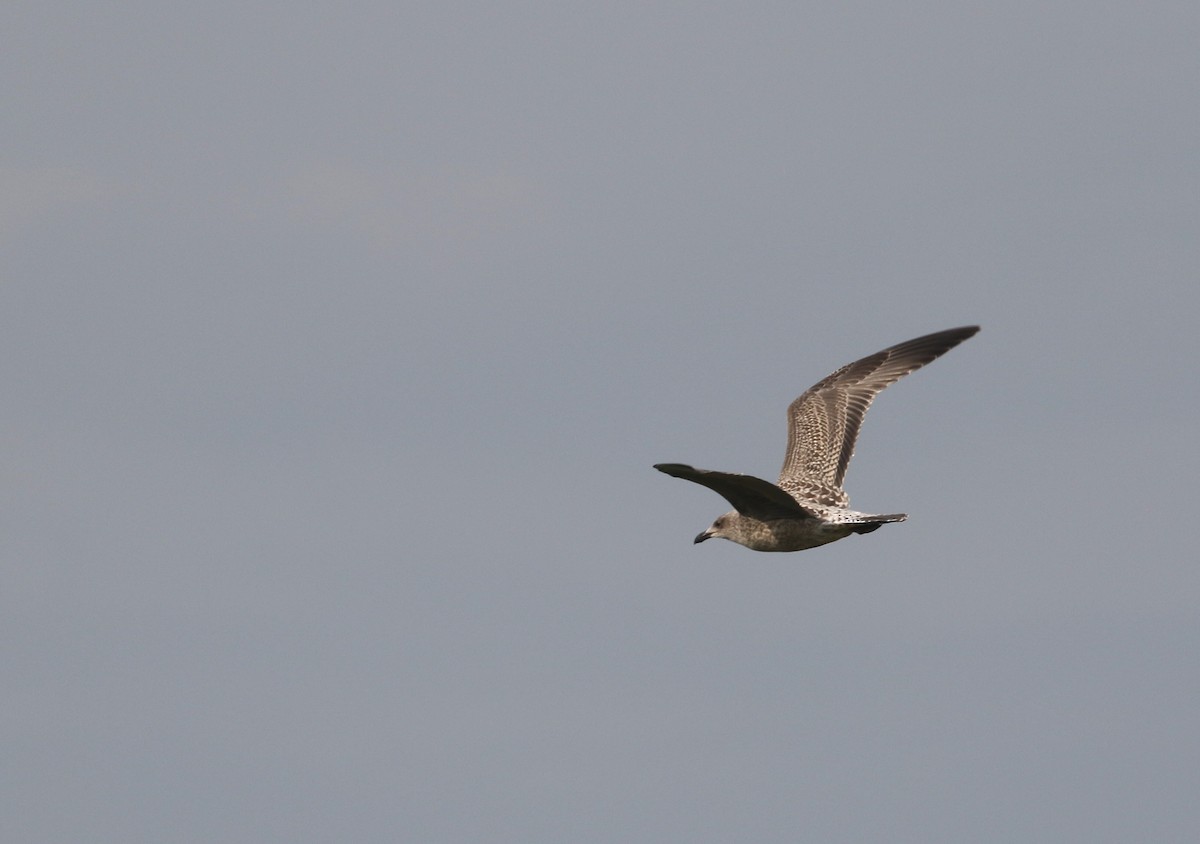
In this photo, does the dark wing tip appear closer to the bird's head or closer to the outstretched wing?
the outstretched wing

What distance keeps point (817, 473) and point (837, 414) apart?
1271mm

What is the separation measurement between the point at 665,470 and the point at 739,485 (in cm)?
270

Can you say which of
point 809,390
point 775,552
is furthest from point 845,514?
point 809,390

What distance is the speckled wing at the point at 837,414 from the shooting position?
2409 centimetres

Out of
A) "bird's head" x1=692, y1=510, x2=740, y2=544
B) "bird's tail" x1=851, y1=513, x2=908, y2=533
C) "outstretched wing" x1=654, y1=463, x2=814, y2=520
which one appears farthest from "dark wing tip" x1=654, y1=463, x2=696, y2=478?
"bird's head" x1=692, y1=510, x2=740, y2=544

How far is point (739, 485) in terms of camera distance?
2048cm

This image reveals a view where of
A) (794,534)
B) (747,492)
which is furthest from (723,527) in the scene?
(747,492)

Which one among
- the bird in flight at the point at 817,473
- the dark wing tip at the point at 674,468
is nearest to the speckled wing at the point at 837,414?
the bird in flight at the point at 817,473

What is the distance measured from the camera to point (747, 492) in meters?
20.9

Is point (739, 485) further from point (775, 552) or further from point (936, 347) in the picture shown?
point (936, 347)

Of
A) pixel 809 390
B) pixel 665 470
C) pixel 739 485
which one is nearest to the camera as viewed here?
pixel 665 470

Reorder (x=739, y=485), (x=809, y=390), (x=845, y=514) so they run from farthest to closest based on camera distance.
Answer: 1. (x=809, y=390)
2. (x=845, y=514)
3. (x=739, y=485)

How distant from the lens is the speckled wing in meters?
24.1

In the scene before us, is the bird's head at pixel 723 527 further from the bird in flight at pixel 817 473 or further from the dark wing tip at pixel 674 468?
the dark wing tip at pixel 674 468
